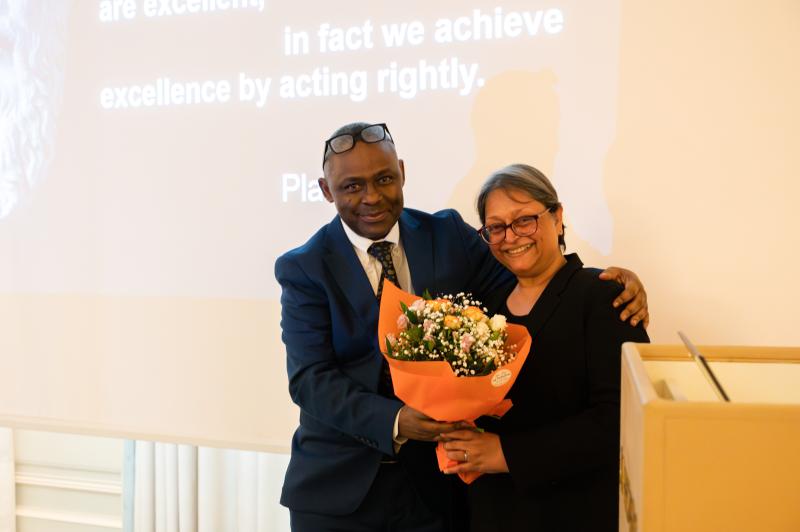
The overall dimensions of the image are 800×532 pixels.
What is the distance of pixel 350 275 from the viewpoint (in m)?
1.95

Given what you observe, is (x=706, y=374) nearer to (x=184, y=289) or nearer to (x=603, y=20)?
(x=603, y=20)

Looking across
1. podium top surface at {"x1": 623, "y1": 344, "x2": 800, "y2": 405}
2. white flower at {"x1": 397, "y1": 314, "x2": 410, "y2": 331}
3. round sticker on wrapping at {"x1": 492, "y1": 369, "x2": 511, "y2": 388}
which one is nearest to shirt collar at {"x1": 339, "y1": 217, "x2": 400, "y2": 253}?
white flower at {"x1": 397, "y1": 314, "x2": 410, "y2": 331}

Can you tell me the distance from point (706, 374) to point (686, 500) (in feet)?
0.57

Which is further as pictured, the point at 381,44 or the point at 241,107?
the point at 241,107

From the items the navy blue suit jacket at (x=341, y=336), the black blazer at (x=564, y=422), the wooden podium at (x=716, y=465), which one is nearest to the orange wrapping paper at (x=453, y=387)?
the black blazer at (x=564, y=422)

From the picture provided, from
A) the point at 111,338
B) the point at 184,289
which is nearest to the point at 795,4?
the point at 184,289

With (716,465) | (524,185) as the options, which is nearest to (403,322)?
(524,185)

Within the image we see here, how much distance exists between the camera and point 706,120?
2.29 metres

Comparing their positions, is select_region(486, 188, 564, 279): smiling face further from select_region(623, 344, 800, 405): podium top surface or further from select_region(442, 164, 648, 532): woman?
select_region(623, 344, 800, 405): podium top surface

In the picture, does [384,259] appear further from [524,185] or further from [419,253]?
[524,185]

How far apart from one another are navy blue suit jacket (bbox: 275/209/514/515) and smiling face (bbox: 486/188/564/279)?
226mm

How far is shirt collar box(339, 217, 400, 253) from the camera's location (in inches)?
79.0

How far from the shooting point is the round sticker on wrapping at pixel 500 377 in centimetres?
141

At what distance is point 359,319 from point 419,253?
0.26 m
